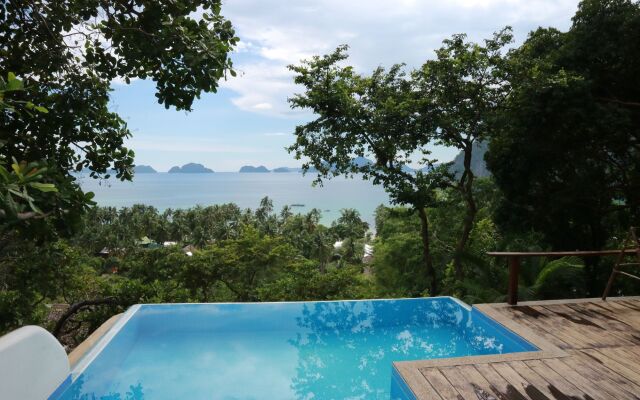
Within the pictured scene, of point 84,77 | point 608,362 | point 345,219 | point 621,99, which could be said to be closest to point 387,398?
point 608,362

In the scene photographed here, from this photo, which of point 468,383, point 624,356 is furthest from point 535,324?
point 468,383

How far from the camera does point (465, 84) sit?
22.6 ft

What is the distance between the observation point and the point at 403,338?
5.68 metres

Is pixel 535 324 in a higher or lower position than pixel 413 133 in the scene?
lower

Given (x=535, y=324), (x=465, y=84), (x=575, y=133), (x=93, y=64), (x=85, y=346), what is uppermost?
(x=465, y=84)

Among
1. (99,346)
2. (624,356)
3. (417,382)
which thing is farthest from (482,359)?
(99,346)

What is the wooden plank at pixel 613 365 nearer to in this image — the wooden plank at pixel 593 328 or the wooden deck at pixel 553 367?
the wooden deck at pixel 553 367

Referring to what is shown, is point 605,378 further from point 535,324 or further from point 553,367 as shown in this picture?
point 535,324

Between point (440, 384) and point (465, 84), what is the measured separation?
5.24m

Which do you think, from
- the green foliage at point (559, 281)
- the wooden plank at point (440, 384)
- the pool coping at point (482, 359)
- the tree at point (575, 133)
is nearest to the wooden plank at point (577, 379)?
the pool coping at point (482, 359)

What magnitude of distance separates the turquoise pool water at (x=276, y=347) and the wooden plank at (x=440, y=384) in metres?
1.26

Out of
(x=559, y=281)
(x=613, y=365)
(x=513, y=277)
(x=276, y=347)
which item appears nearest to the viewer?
(x=613, y=365)

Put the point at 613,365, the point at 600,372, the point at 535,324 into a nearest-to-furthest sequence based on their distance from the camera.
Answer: the point at 600,372, the point at 613,365, the point at 535,324

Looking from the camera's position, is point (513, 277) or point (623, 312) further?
point (513, 277)
